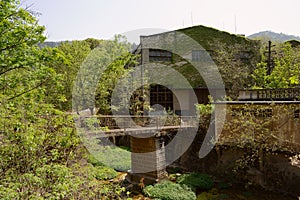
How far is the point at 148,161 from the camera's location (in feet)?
50.0

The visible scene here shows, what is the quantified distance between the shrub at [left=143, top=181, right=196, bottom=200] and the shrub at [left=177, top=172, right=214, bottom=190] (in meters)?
0.50

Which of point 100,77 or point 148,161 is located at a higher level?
point 100,77

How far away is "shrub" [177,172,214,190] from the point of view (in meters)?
13.8

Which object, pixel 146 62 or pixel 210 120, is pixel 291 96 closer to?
pixel 210 120

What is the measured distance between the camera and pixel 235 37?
2633cm

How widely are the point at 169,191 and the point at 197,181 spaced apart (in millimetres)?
1780

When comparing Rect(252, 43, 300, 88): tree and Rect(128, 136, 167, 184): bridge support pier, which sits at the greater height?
Rect(252, 43, 300, 88): tree

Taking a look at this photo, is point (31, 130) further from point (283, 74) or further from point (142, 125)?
point (283, 74)

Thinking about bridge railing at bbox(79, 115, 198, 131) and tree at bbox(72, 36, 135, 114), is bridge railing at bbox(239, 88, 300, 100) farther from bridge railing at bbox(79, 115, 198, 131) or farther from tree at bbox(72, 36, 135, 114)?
tree at bbox(72, 36, 135, 114)

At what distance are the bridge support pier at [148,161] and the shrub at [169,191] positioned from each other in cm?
81

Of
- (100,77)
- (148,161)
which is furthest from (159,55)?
(148,161)

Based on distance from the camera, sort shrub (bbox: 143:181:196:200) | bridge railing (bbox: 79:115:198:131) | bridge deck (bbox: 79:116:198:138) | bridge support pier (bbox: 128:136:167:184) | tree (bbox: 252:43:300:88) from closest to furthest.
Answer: shrub (bbox: 143:181:196:200) < bridge deck (bbox: 79:116:198:138) < bridge railing (bbox: 79:115:198:131) < bridge support pier (bbox: 128:136:167:184) < tree (bbox: 252:43:300:88)

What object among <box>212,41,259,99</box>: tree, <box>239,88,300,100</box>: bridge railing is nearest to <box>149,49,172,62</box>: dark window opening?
<box>212,41,259,99</box>: tree

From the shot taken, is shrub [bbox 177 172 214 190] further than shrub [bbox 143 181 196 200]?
Yes
